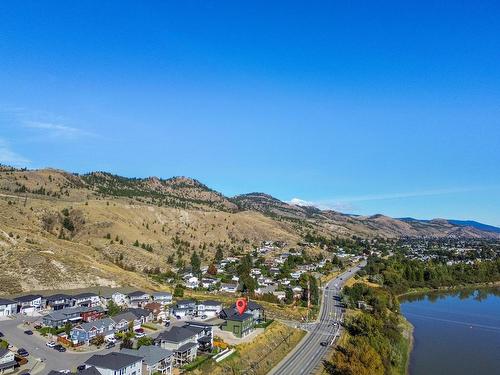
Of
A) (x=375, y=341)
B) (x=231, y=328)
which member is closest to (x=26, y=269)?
(x=231, y=328)

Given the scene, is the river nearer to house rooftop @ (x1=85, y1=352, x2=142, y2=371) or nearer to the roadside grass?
the roadside grass

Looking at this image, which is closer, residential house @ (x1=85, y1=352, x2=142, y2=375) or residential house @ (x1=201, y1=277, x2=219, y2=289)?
residential house @ (x1=85, y1=352, x2=142, y2=375)

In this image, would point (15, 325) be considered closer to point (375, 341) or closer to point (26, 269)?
point (26, 269)

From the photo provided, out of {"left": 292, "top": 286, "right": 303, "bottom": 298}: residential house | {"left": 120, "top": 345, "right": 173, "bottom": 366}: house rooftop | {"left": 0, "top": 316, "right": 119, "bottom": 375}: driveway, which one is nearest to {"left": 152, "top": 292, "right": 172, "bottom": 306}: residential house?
{"left": 0, "top": 316, "right": 119, "bottom": 375}: driveway

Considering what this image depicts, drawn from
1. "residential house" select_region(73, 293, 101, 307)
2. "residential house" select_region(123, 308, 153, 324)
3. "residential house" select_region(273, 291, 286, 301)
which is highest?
"residential house" select_region(273, 291, 286, 301)

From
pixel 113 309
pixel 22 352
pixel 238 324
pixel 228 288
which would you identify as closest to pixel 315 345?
pixel 238 324

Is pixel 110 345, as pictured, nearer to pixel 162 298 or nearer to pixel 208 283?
→ pixel 162 298
